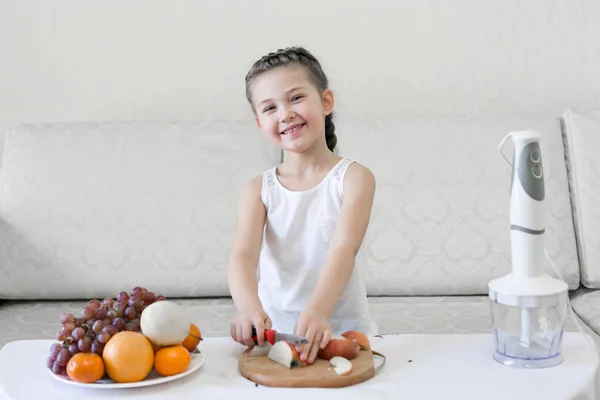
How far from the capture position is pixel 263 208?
1.64m

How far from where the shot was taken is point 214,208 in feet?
7.79

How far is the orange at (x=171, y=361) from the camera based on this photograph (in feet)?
3.54

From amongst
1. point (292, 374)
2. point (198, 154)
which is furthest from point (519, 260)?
point (198, 154)

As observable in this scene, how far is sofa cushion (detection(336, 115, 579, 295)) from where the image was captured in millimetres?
2293

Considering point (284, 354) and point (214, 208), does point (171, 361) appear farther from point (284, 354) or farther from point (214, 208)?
point (214, 208)

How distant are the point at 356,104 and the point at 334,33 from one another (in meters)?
0.27

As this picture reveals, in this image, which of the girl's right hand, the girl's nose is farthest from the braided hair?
the girl's right hand

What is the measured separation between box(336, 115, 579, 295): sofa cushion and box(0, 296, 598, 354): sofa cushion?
0.08m

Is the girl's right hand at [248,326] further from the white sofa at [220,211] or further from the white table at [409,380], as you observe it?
the white sofa at [220,211]

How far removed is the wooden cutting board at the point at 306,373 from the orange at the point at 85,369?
0.20 metres

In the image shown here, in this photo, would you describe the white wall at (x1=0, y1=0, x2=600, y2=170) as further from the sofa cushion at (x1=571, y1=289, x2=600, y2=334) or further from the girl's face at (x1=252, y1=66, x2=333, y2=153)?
the girl's face at (x1=252, y1=66, x2=333, y2=153)

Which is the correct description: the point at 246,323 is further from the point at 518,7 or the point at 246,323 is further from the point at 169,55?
the point at 518,7

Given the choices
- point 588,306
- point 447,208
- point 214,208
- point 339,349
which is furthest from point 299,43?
point 339,349

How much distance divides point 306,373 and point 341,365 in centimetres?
5
